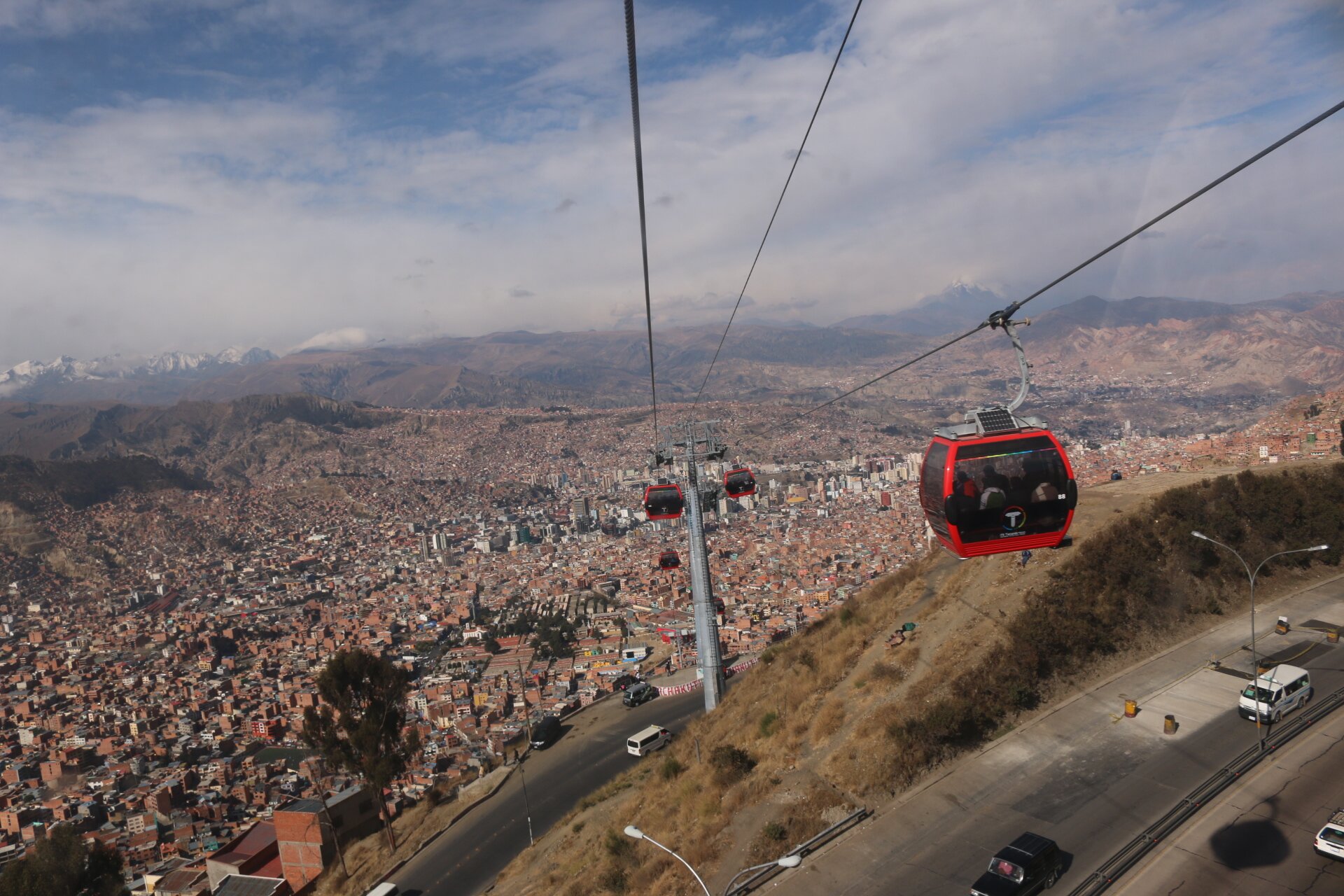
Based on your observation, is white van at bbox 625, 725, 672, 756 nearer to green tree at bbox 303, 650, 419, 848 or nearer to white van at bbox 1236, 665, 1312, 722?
green tree at bbox 303, 650, 419, 848

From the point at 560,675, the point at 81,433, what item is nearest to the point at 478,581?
the point at 560,675

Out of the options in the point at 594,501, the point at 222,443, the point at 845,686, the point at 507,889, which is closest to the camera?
the point at 507,889

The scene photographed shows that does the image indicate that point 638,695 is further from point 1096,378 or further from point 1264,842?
point 1096,378

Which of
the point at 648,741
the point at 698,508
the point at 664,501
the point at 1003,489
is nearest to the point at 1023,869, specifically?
the point at 1003,489

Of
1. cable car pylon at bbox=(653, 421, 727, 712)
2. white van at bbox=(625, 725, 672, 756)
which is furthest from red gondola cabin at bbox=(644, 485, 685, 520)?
white van at bbox=(625, 725, 672, 756)

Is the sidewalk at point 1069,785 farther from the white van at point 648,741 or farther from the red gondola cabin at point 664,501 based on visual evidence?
the white van at point 648,741

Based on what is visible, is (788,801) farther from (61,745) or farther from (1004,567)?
(61,745)

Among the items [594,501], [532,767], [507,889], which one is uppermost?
[507,889]
